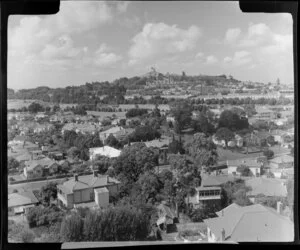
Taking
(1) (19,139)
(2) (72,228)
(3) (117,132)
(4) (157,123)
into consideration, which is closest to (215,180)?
(4) (157,123)

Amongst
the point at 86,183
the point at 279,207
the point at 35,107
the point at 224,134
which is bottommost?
the point at 279,207

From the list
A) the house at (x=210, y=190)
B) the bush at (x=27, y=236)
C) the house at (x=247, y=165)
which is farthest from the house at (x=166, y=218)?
the bush at (x=27, y=236)

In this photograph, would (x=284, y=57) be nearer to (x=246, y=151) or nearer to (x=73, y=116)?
(x=246, y=151)

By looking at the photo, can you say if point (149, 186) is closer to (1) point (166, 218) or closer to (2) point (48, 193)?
(1) point (166, 218)

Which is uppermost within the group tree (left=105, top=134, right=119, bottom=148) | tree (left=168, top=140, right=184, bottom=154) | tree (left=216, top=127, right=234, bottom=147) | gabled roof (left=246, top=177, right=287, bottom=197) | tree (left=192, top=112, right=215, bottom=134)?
tree (left=192, top=112, right=215, bottom=134)

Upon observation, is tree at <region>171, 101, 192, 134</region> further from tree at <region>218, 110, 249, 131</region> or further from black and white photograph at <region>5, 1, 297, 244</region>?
tree at <region>218, 110, 249, 131</region>

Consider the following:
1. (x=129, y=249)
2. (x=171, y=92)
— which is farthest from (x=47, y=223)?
(x=171, y=92)

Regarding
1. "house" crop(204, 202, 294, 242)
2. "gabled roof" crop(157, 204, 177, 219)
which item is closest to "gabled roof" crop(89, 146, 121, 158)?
"gabled roof" crop(157, 204, 177, 219)

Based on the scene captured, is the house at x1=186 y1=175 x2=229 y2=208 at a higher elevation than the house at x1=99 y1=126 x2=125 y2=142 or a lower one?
lower
